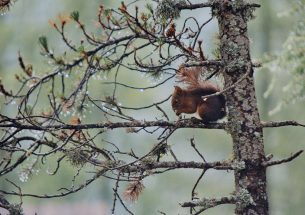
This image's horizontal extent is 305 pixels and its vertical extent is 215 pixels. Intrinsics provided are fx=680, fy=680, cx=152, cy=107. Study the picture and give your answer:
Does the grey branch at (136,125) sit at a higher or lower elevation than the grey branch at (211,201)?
higher

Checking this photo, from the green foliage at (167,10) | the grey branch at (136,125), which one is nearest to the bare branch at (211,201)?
the grey branch at (136,125)

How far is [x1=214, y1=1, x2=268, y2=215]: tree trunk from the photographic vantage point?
3516 mm

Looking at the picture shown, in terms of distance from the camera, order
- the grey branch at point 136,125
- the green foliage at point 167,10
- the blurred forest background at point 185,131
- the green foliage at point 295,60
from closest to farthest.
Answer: the grey branch at point 136,125
the green foliage at point 167,10
the green foliage at point 295,60
the blurred forest background at point 185,131

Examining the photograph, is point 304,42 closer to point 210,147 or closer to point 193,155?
point 210,147

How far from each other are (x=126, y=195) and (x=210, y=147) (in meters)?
14.8

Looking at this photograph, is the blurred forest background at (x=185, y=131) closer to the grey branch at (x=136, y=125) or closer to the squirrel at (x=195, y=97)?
the squirrel at (x=195, y=97)

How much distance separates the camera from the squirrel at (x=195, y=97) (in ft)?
12.3

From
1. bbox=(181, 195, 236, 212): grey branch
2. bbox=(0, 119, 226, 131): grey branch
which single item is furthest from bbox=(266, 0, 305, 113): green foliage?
bbox=(181, 195, 236, 212): grey branch

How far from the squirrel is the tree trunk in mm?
140

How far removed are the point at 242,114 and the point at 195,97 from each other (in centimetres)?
33

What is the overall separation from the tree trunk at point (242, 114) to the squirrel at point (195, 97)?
0.46 feet

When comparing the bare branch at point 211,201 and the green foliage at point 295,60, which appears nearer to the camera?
the bare branch at point 211,201

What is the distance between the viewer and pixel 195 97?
12.4 ft

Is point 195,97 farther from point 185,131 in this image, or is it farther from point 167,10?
point 185,131
